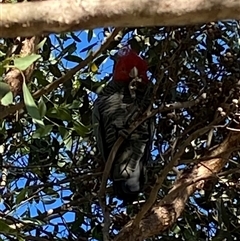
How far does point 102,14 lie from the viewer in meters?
1.05

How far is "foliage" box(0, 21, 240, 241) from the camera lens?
2.28 m

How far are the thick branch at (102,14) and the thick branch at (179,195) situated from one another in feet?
3.41

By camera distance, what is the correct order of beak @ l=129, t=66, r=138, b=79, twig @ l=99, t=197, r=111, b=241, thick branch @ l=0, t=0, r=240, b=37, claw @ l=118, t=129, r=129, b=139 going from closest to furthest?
thick branch @ l=0, t=0, r=240, b=37, twig @ l=99, t=197, r=111, b=241, claw @ l=118, t=129, r=129, b=139, beak @ l=129, t=66, r=138, b=79

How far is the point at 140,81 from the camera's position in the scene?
8.46 feet

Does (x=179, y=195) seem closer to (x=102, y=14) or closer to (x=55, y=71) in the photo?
(x=55, y=71)

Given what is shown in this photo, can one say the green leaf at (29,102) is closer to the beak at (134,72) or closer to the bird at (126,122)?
the bird at (126,122)

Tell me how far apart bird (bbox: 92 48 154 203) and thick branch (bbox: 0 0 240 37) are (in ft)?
4.04

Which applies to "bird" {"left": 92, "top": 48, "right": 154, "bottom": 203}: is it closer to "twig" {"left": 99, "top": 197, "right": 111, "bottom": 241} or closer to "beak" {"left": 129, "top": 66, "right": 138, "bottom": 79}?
"beak" {"left": 129, "top": 66, "right": 138, "bottom": 79}

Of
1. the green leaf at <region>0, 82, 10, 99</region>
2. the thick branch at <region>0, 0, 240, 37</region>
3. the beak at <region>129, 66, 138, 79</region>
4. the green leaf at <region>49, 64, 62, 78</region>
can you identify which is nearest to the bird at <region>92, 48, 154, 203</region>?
the beak at <region>129, 66, 138, 79</region>

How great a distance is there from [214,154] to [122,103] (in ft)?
1.56

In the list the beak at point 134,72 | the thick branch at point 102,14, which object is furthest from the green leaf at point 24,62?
the beak at point 134,72

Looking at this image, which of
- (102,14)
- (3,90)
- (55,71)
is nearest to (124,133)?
(55,71)

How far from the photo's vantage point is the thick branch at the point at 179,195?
81.4 inches

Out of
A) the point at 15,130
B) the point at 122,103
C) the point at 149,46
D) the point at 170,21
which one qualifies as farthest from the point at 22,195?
the point at 170,21
